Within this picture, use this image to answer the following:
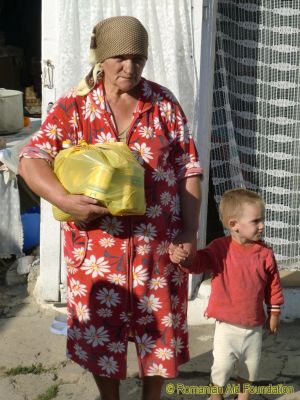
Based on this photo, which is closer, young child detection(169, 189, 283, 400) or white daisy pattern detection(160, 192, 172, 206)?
white daisy pattern detection(160, 192, 172, 206)

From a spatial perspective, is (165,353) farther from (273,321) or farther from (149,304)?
(273,321)

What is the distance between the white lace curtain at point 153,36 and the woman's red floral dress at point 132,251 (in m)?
1.17

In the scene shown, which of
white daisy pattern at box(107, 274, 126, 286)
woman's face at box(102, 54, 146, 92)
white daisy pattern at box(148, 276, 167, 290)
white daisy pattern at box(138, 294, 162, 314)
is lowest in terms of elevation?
white daisy pattern at box(138, 294, 162, 314)

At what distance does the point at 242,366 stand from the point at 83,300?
0.93m

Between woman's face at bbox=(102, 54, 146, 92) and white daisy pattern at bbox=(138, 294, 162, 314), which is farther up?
woman's face at bbox=(102, 54, 146, 92)

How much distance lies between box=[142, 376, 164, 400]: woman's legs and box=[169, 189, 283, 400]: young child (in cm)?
36

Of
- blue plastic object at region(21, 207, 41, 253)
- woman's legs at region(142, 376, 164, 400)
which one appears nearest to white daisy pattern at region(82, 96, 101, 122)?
woman's legs at region(142, 376, 164, 400)

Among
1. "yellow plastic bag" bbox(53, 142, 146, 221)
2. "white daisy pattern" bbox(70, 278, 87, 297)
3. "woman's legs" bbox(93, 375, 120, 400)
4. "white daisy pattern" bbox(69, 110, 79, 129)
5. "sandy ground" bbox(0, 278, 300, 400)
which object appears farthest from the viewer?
"sandy ground" bbox(0, 278, 300, 400)

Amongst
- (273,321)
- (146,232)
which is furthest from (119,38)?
(273,321)

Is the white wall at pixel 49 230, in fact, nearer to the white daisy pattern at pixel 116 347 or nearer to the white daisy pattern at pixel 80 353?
the white daisy pattern at pixel 80 353

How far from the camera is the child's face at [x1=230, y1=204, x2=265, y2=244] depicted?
3.06 m

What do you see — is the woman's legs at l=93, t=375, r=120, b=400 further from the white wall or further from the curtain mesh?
the curtain mesh

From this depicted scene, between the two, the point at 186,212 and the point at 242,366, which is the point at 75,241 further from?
the point at 242,366

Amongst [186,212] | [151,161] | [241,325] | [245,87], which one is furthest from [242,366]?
[245,87]
